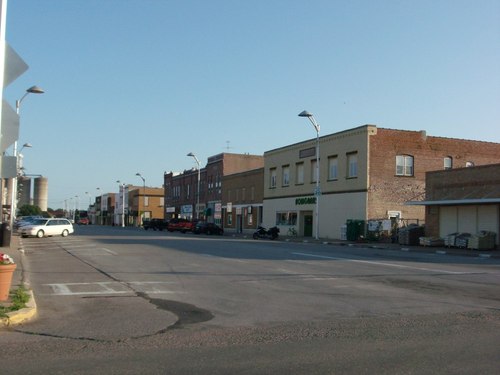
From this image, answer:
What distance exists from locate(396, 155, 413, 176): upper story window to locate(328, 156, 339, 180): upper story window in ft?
17.5

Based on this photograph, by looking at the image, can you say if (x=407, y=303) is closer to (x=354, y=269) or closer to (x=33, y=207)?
(x=354, y=269)

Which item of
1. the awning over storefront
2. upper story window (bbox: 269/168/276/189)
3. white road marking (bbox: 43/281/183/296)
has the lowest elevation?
white road marking (bbox: 43/281/183/296)

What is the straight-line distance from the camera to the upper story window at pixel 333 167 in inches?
1937

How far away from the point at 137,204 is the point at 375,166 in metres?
84.4

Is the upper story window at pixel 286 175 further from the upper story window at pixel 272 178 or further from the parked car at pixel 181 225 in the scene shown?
the parked car at pixel 181 225

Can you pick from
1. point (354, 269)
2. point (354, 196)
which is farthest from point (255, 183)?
point (354, 269)

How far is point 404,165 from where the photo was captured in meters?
46.6

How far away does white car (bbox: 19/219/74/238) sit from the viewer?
136 ft

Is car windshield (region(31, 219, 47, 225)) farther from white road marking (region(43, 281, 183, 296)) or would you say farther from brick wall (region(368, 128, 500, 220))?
white road marking (region(43, 281, 183, 296))

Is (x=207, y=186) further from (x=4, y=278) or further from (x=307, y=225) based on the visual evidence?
(x=4, y=278)

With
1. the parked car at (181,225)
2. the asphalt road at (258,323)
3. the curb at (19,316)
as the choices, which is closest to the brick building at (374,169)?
the parked car at (181,225)

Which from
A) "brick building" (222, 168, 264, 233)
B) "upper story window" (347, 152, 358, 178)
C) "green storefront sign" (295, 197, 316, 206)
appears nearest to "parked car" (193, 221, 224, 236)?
"brick building" (222, 168, 264, 233)

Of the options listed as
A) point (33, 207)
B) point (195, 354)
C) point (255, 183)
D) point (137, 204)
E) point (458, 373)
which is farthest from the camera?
point (33, 207)

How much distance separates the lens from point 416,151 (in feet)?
154
